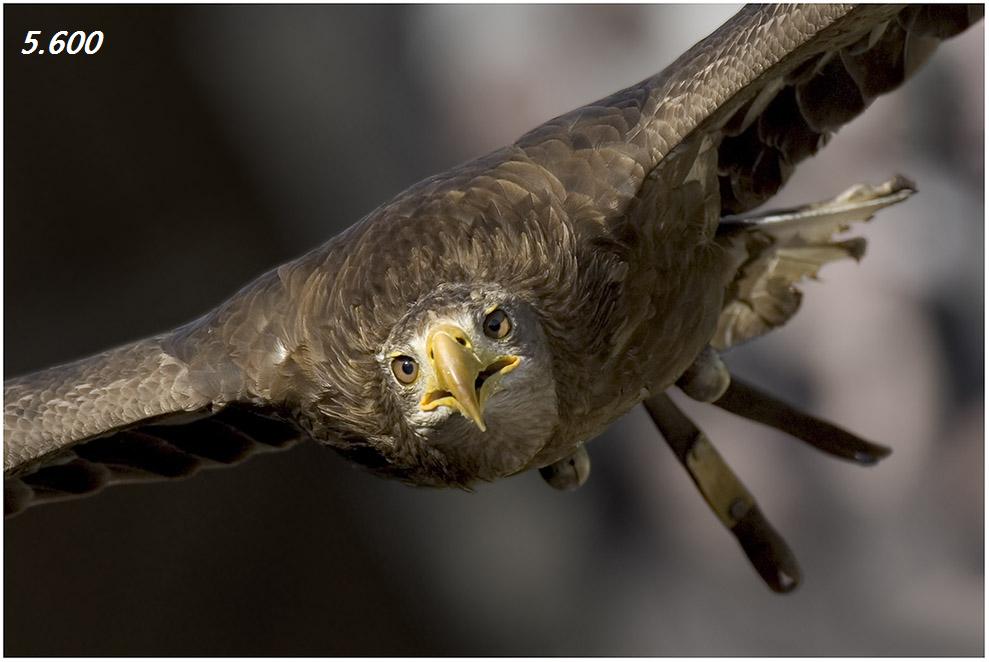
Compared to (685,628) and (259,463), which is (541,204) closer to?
(259,463)

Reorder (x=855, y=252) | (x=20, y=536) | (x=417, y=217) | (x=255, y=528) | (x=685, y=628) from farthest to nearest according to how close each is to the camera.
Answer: (x=685, y=628)
(x=255, y=528)
(x=20, y=536)
(x=855, y=252)
(x=417, y=217)

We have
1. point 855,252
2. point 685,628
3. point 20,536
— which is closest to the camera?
point 855,252

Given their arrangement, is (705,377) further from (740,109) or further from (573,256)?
(573,256)

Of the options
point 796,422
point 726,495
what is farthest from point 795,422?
point 726,495

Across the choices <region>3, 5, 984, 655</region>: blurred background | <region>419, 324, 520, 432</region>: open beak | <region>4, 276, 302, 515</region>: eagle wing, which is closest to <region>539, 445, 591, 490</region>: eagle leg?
<region>4, 276, 302, 515</region>: eagle wing

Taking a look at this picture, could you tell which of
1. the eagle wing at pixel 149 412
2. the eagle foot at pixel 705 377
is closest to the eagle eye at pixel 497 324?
the eagle wing at pixel 149 412

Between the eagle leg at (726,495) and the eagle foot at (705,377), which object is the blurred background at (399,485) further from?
the eagle foot at (705,377)

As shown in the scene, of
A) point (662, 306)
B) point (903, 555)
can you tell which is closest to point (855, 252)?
point (662, 306)
